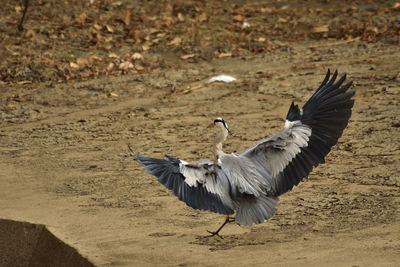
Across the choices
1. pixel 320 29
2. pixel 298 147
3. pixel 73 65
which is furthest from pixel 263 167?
pixel 320 29

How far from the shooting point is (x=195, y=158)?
689cm

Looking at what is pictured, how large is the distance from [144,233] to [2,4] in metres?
8.92

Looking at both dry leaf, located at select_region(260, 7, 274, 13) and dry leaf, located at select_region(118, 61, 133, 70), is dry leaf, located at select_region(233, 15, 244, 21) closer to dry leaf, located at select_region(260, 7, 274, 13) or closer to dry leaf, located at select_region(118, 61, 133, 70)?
dry leaf, located at select_region(260, 7, 274, 13)

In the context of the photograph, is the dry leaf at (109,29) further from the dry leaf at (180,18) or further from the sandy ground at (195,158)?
the sandy ground at (195,158)

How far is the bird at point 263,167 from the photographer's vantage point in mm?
4445

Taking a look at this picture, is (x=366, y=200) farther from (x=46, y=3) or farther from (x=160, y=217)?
(x=46, y=3)

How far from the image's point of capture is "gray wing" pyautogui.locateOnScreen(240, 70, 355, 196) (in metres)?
4.69

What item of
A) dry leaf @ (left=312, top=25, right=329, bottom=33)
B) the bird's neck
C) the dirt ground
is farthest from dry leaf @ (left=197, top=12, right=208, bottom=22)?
the bird's neck

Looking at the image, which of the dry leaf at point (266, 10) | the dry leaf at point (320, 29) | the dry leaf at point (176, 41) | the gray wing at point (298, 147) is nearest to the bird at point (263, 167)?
the gray wing at point (298, 147)

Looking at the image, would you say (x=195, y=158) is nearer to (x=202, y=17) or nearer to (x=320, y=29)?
(x=320, y=29)

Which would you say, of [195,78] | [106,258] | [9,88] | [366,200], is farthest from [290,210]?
[9,88]

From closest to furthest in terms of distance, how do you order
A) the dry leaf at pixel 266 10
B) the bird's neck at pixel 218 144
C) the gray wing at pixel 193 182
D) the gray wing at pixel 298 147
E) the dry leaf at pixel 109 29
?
the gray wing at pixel 193 182
the gray wing at pixel 298 147
the bird's neck at pixel 218 144
the dry leaf at pixel 109 29
the dry leaf at pixel 266 10

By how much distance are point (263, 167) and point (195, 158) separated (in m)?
2.23

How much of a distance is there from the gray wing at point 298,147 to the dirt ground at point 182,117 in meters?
0.46
